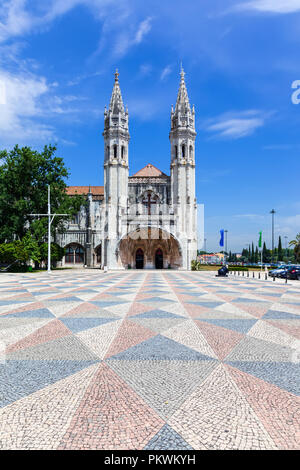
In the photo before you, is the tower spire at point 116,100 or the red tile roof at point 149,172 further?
the red tile roof at point 149,172

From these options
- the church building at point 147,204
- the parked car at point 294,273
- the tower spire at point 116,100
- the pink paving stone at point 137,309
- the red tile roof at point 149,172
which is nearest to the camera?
the pink paving stone at point 137,309

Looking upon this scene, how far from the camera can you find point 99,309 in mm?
7676

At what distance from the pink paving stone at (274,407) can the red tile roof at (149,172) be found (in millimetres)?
39929

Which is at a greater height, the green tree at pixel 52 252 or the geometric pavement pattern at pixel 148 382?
the green tree at pixel 52 252

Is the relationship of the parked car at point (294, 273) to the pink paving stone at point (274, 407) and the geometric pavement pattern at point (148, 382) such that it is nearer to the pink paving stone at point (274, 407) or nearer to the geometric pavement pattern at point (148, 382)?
the geometric pavement pattern at point (148, 382)

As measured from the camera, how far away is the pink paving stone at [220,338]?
14.7 feet

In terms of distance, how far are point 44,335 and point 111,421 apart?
3189mm

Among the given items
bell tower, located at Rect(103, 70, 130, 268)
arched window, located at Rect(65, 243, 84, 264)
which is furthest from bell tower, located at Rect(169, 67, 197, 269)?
arched window, located at Rect(65, 243, 84, 264)

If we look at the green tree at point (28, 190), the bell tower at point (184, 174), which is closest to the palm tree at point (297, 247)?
the bell tower at point (184, 174)

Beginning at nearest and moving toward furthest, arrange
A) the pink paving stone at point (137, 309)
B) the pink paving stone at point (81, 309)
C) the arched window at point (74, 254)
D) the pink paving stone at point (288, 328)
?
the pink paving stone at point (288, 328), the pink paving stone at point (81, 309), the pink paving stone at point (137, 309), the arched window at point (74, 254)

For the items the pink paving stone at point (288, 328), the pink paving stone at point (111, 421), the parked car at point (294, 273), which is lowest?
the parked car at point (294, 273)

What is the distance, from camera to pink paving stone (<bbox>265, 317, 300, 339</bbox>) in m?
5.53

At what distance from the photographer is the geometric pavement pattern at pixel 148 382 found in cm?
236
